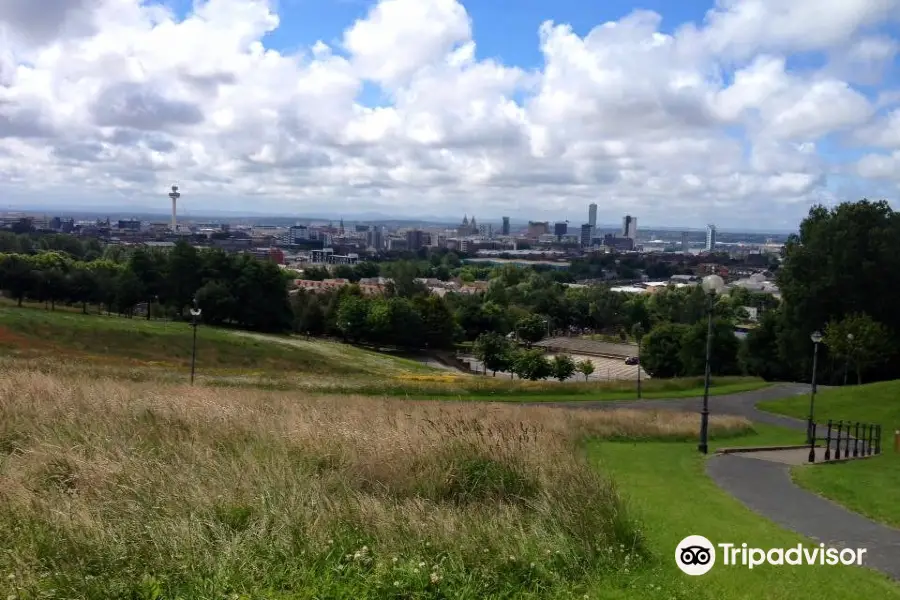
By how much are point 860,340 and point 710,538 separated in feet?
121

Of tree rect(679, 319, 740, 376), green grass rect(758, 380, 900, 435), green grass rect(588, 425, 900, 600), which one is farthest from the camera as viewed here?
tree rect(679, 319, 740, 376)

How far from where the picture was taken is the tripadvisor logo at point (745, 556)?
7.40 meters

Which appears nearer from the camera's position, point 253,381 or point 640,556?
point 640,556

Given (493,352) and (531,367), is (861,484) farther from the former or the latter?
(493,352)

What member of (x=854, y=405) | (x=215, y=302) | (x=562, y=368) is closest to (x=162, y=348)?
(x=215, y=302)

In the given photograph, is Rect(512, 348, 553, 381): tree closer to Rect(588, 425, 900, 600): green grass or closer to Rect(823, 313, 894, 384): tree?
Rect(823, 313, 894, 384): tree

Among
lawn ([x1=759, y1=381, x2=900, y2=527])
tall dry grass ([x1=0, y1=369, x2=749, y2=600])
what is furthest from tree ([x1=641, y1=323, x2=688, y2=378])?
tall dry grass ([x1=0, y1=369, x2=749, y2=600])

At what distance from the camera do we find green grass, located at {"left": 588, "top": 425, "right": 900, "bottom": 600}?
267 inches

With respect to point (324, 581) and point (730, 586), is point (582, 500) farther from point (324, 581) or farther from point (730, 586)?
point (324, 581)

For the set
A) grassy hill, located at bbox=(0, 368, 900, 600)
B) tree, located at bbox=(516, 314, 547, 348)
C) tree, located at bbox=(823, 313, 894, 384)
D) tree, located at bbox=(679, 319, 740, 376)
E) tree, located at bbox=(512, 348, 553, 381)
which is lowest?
tree, located at bbox=(516, 314, 547, 348)

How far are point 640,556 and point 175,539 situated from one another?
440 centimetres

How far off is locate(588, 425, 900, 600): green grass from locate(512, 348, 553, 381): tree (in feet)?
140

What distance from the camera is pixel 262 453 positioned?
9.12 m

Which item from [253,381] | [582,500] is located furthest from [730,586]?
[253,381]
